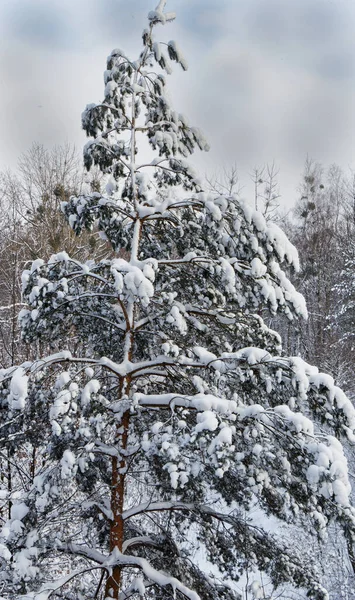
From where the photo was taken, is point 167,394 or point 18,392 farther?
point 167,394

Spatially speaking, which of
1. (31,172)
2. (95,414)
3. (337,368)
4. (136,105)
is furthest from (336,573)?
(31,172)

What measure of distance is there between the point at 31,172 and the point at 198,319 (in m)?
14.9

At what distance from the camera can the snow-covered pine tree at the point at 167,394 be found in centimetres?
405

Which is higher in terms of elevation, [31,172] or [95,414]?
[31,172]

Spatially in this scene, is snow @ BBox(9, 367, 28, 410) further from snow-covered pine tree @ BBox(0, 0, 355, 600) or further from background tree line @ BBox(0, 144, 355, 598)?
background tree line @ BBox(0, 144, 355, 598)

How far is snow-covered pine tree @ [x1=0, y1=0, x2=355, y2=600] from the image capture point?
405 centimetres

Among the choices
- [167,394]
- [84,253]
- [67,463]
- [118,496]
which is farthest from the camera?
[84,253]

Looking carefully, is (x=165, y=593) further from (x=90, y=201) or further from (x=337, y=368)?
(x=337, y=368)

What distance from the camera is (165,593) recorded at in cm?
448

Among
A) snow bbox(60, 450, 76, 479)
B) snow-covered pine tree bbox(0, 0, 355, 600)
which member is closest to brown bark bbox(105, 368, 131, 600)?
snow-covered pine tree bbox(0, 0, 355, 600)

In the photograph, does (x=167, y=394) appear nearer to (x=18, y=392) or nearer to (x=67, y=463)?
(x=67, y=463)

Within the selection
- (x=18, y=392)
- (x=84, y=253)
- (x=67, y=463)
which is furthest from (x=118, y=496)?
(x=84, y=253)

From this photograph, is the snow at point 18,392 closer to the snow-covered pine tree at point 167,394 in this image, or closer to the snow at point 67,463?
the snow-covered pine tree at point 167,394

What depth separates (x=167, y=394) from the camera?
4.69 metres
